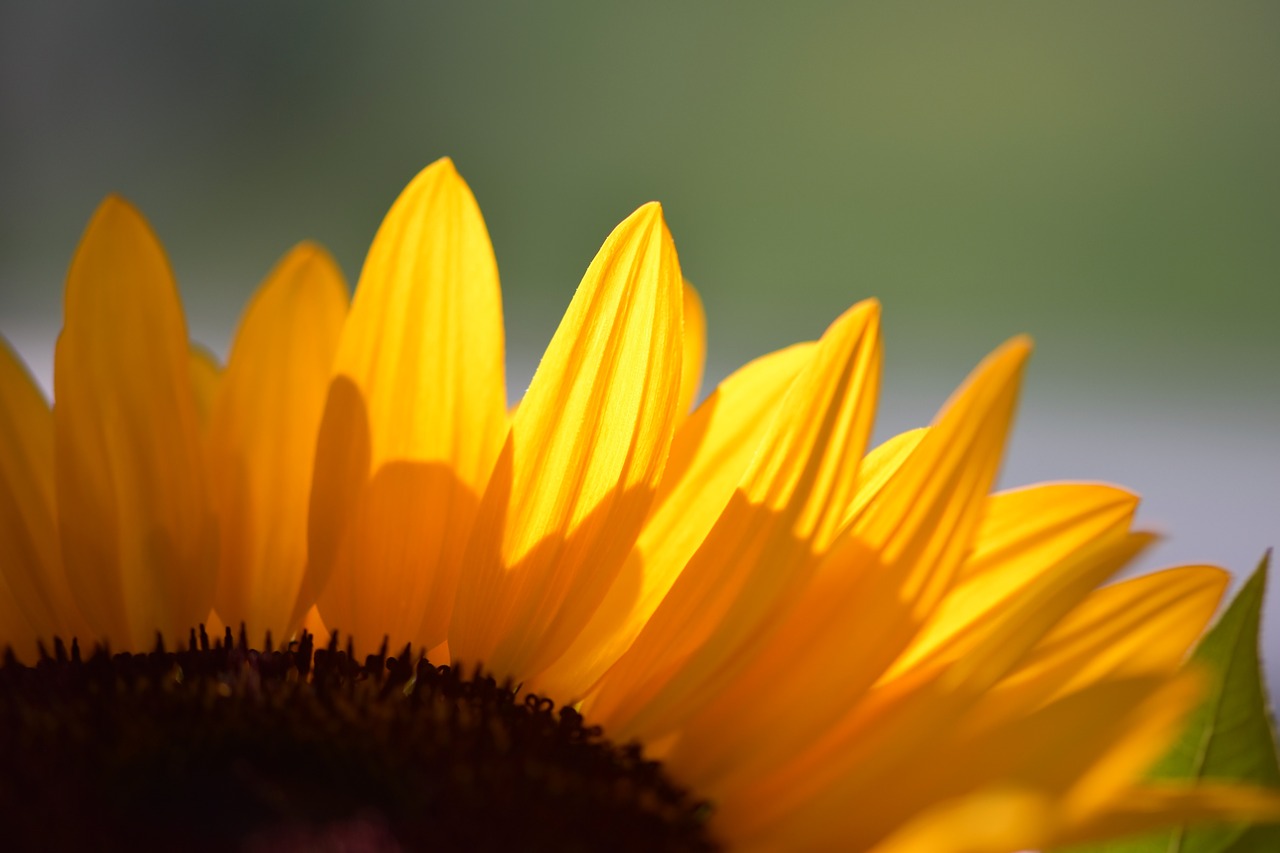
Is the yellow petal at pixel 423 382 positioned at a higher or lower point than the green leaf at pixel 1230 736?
higher

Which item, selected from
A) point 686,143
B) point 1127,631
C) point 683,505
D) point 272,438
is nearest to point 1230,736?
point 1127,631

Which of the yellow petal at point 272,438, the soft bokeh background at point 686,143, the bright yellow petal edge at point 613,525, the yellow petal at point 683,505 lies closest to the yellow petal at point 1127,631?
the bright yellow petal edge at point 613,525

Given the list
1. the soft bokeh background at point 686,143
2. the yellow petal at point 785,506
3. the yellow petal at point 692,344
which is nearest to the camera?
the yellow petal at point 785,506

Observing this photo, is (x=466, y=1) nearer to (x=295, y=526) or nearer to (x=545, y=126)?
(x=545, y=126)

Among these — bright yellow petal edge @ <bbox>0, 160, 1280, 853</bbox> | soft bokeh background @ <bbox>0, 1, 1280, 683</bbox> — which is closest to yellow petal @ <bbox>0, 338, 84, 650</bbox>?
bright yellow petal edge @ <bbox>0, 160, 1280, 853</bbox>

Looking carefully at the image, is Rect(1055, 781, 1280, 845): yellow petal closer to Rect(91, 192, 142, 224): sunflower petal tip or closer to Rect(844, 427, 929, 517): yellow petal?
Rect(844, 427, 929, 517): yellow petal

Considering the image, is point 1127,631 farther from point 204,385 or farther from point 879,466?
point 204,385

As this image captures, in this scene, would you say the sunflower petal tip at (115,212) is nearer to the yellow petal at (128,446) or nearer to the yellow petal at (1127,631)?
the yellow petal at (128,446)
